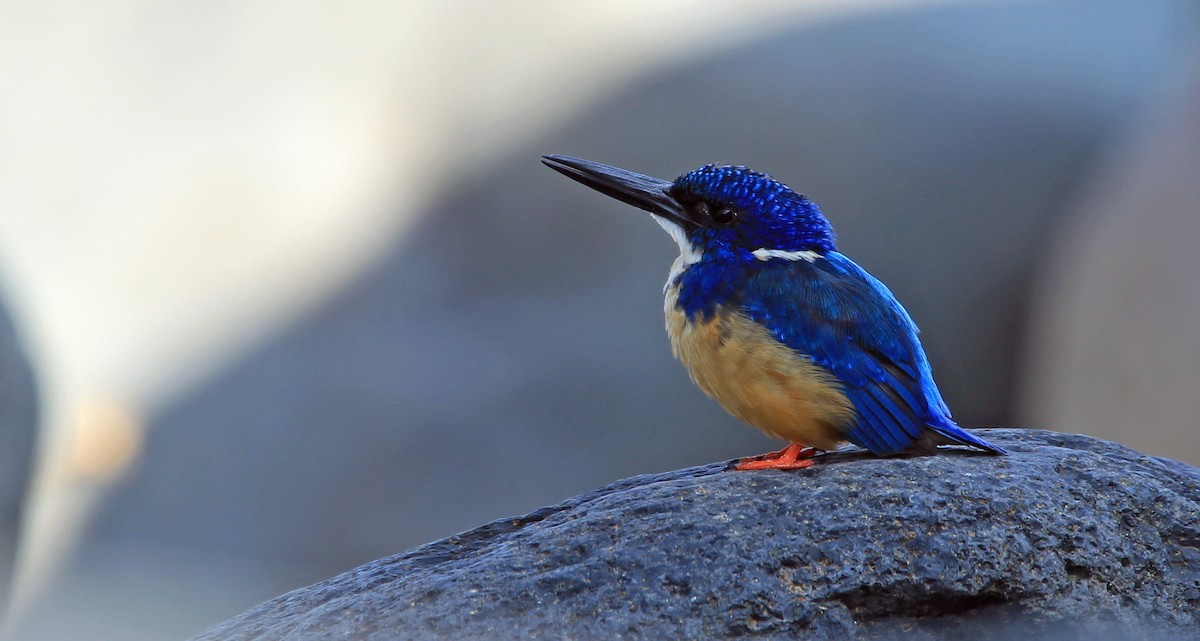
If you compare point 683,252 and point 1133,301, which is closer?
point 683,252

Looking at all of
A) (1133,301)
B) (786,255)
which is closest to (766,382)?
(786,255)

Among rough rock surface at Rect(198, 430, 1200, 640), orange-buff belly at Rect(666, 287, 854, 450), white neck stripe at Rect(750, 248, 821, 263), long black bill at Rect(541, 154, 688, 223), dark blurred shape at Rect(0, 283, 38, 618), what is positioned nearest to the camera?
rough rock surface at Rect(198, 430, 1200, 640)

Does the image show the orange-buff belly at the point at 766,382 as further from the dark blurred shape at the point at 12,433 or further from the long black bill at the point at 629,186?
the dark blurred shape at the point at 12,433

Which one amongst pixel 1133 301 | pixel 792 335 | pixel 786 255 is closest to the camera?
pixel 792 335

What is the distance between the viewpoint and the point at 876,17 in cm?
701

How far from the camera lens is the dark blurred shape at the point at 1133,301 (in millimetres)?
5754

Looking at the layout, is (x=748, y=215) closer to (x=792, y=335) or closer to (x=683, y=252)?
(x=683, y=252)

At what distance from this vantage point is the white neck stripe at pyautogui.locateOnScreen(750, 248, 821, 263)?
3.27 m

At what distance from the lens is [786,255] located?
3279mm

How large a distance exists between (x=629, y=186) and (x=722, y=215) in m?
0.28

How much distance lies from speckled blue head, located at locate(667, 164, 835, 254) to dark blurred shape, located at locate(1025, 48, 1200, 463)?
3.14 m

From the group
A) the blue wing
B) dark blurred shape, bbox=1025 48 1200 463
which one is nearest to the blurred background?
dark blurred shape, bbox=1025 48 1200 463

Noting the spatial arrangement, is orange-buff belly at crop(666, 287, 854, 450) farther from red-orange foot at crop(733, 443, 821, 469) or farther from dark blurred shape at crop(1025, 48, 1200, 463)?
dark blurred shape at crop(1025, 48, 1200, 463)

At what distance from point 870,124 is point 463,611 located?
4829mm
